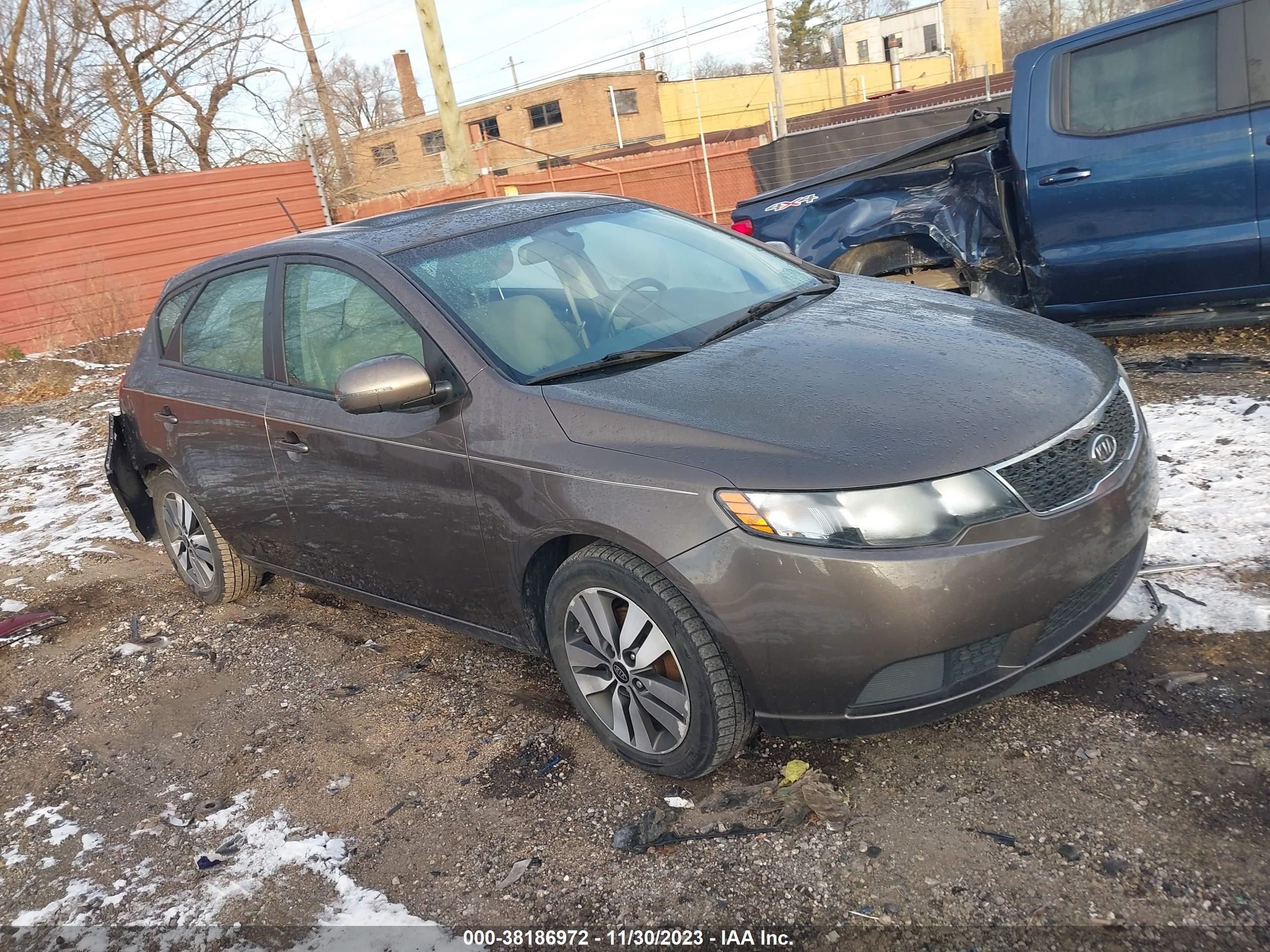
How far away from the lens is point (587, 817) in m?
2.86

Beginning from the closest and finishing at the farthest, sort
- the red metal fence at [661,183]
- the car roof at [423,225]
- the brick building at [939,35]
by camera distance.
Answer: the car roof at [423,225]
the red metal fence at [661,183]
the brick building at [939,35]

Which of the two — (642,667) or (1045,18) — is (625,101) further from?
(642,667)

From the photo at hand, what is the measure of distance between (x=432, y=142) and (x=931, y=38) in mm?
28739

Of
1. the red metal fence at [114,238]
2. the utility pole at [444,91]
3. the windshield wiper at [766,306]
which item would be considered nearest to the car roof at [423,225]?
the windshield wiper at [766,306]

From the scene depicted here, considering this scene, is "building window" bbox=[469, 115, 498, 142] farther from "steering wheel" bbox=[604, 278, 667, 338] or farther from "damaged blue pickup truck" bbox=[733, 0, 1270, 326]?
"steering wheel" bbox=[604, 278, 667, 338]

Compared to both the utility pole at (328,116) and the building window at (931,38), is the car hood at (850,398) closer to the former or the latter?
the utility pole at (328,116)

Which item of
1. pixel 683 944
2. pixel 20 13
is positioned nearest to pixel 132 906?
pixel 683 944

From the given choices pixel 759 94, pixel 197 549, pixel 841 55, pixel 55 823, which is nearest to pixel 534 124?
pixel 759 94

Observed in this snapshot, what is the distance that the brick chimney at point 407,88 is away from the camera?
52250 mm

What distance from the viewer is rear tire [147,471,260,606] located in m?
4.78

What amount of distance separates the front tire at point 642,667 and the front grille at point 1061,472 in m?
0.88

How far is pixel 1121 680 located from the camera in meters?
3.01

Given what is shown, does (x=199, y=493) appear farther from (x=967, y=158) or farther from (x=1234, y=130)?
(x=1234, y=130)

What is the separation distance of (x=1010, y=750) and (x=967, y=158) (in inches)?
171
